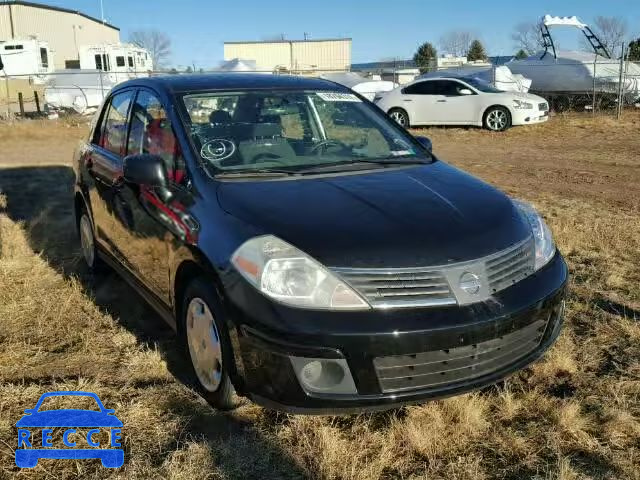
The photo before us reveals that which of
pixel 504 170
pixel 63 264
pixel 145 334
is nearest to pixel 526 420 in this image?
pixel 145 334

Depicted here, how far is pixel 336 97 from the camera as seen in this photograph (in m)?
4.13

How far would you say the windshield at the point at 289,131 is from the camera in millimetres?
3363

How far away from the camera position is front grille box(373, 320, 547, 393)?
238 cm

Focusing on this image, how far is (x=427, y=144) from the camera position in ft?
13.5

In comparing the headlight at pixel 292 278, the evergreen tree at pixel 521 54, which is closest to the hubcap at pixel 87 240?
the headlight at pixel 292 278

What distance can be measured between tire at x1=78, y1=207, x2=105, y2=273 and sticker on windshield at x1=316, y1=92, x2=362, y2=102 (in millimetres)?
2106

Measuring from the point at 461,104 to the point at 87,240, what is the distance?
12212 mm

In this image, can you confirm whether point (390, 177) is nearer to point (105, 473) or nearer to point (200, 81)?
point (200, 81)

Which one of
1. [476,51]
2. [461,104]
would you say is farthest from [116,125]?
[476,51]

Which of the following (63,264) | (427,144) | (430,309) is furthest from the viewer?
(63,264)

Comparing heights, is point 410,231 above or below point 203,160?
below

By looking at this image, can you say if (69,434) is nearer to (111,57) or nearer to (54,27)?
(111,57)

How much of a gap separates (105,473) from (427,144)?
111 inches

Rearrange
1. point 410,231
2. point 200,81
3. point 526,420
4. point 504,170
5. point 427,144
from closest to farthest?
point 410,231 < point 526,420 < point 200,81 < point 427,144 < point 504,170
